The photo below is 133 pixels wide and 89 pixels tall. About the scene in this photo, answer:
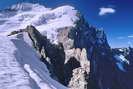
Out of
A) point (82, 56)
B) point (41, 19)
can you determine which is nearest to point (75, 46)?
point (82, 56)

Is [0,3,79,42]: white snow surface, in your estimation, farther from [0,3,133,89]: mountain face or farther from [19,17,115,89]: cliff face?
[19,17,115,89]: cliff face

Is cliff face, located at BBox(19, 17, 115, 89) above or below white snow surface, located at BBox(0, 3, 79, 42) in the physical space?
below

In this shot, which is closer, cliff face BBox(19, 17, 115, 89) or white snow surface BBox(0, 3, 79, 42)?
cliff face BBox(19, 17, 115, 89)

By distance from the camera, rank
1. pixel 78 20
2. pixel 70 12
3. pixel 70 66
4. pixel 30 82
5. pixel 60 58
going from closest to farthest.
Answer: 1. pixel 30 82
2. pixel 60 58
3. pixel 70 66
4. pixel 78 20
5. pixel 70 12

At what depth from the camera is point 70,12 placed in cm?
19150

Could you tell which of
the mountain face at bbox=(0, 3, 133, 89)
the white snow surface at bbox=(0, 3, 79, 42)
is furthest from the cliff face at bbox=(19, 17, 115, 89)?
the white snow surface at bbox=(0, 3, 79, 42)

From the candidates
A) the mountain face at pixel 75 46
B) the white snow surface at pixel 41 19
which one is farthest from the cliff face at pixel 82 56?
the white snow surface at pixel 41 19

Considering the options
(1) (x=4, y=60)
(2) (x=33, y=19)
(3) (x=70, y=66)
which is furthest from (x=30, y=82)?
(2) (x=33, y=19)

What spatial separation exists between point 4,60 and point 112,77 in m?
134

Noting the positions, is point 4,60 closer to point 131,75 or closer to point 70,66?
point 70,66

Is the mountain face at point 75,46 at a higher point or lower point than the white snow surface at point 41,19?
lower

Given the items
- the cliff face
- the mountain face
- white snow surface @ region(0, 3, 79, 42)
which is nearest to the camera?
the cliff face

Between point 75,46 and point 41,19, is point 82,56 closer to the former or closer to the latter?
point 75,46

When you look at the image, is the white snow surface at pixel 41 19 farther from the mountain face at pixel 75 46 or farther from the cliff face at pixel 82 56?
the cliff face at pixel 82 56
